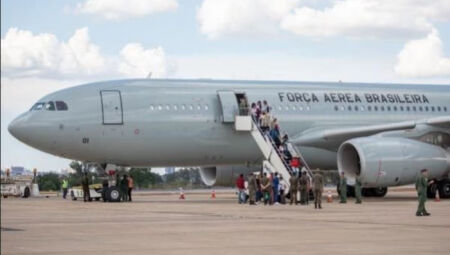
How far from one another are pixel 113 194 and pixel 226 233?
1478 cm

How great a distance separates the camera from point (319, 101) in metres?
31.9

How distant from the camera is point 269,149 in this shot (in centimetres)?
2981

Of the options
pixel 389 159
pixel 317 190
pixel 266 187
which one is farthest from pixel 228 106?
pixel 317 190

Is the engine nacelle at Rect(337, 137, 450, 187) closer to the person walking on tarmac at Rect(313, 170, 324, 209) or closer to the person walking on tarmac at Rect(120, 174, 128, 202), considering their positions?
the person walking on tarmac at Rect(313, 170, 324, 209)

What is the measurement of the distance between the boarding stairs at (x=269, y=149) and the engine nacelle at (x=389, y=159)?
4.94ft

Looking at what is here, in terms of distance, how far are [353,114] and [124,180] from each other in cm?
826

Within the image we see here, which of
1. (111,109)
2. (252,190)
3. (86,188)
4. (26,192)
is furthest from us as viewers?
(26,192)

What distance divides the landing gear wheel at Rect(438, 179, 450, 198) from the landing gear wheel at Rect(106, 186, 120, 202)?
34.4 feet

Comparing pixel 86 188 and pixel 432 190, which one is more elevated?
pixel 86 188

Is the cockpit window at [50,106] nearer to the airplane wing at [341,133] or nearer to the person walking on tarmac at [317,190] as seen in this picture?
the airplane wing at [341,133]

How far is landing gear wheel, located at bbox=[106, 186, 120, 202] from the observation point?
28969 mm

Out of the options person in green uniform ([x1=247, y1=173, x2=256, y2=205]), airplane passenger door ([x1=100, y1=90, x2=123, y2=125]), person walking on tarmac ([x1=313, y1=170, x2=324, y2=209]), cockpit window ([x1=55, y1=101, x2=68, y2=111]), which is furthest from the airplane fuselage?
person walking on tarmac ([x1=313, y1=170, x2=324, y2=209])

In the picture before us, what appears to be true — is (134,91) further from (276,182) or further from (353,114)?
(353,114)

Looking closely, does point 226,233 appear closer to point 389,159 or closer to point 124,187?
point 389,159
